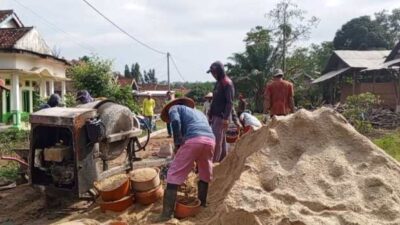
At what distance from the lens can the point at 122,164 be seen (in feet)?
25.7

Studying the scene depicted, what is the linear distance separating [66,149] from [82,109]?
0.56 m

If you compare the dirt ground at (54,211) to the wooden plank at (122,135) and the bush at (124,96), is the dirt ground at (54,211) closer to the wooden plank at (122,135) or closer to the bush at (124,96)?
the wooden plank at (122,135)

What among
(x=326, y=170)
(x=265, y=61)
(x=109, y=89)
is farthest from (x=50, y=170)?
(x=265, y=61)

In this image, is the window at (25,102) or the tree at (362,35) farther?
the tree at (362,35)

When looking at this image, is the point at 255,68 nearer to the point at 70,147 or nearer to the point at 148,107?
the point at 148,107

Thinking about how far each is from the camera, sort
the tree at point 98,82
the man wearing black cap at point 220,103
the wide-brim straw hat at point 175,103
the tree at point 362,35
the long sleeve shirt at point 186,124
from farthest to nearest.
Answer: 1. the tree at point 362,35
2. the tree at point 98,82
3. the man wearing black cap at point 220,103
4. the wide-brim straw hat at point 175,103
5. the long sleeve shirt at point 186,124

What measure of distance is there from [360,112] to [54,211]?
1277 cm

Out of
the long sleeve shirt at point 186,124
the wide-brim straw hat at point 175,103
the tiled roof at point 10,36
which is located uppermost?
the tiled roof at point 10,36

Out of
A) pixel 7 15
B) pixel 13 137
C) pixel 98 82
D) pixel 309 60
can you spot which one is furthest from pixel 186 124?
pixel 309 60

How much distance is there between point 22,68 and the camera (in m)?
20.7

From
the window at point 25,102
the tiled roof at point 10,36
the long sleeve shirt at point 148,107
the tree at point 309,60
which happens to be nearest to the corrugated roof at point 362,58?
the tree at point 309,60

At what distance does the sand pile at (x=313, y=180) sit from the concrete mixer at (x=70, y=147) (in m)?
1.59

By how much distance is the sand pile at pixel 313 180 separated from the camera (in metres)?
4.60

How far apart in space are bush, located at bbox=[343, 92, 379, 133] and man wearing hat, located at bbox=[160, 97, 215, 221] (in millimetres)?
11783
